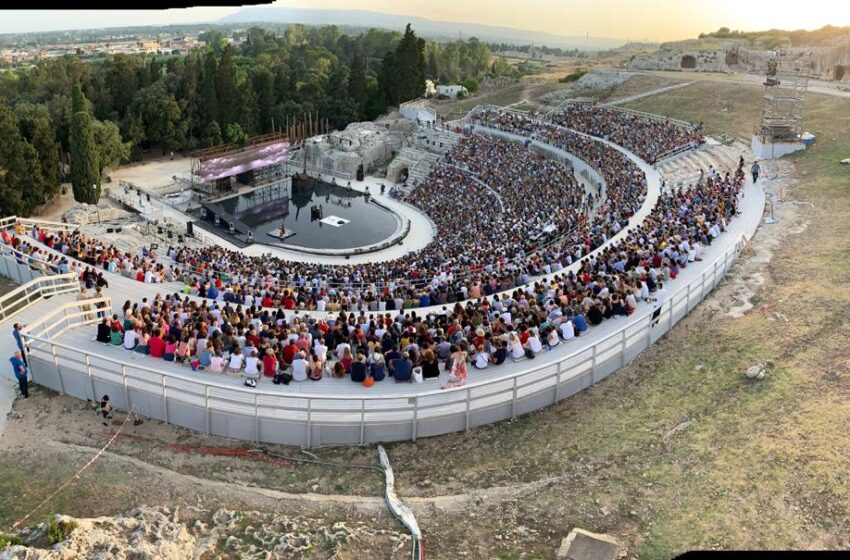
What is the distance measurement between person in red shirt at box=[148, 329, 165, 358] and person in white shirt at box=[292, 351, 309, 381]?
3.33 meters

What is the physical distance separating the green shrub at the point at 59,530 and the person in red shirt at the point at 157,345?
7.37m

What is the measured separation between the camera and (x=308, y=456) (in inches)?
524

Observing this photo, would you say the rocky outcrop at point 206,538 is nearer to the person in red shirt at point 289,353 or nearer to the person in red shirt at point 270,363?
the person in red shirt at point 270,363

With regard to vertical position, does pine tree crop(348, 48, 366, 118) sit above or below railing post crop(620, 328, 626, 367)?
below

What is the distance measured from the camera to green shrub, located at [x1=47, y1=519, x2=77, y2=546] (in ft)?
28.9

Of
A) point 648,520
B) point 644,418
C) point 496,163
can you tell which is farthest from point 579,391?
point 496,163

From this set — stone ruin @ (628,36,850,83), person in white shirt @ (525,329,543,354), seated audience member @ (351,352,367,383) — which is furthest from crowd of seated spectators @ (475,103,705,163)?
seated audience member @ (351,352,367,383)

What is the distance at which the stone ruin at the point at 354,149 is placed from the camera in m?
55.0

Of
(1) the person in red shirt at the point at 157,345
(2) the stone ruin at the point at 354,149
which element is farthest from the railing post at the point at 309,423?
(2) the stone ruin at the point at 354,149

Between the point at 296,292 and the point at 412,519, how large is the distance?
14526 millimetres

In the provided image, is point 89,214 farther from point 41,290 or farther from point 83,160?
point 41,290

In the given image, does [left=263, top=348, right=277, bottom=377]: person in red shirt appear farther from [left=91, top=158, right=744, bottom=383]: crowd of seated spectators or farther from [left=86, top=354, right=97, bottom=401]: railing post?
[left=86, top=354, right=97, bottom=401]: railing post

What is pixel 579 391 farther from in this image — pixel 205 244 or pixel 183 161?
pixel 183 161

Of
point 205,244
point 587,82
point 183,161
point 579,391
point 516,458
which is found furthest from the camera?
point 587,82
